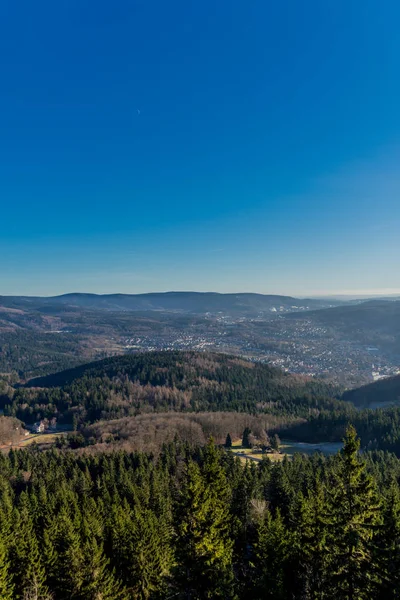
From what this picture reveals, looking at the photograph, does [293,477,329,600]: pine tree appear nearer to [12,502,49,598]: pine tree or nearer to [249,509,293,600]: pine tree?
[249,509,293,600]: pine tree

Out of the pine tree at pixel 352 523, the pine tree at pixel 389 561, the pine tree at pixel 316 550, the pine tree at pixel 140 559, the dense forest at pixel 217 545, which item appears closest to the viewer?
the pine tree at pixel 352 523

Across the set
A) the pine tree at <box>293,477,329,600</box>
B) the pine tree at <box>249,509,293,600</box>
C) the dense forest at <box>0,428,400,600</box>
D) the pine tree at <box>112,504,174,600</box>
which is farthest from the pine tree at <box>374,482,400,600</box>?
the pine tree at <box>112,504,174,600</box>

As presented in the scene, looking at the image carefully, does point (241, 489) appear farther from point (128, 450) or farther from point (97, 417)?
point (97, 417)

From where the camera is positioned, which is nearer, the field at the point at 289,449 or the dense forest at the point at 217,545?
the dense forest at the point at 217,545

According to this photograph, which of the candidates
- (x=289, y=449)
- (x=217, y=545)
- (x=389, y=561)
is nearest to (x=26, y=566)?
(x=217, y=545)

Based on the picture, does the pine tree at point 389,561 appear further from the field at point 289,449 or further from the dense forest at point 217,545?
the field at point 289,449

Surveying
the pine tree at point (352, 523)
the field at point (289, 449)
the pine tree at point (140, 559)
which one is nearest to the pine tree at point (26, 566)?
the pine tree at point (140, 559)

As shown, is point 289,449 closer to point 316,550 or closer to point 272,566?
point 272,566
